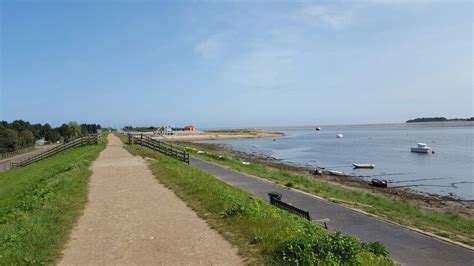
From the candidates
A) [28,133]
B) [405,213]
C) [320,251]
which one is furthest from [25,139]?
[320,251]

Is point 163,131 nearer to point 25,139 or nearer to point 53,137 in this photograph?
point 53,137

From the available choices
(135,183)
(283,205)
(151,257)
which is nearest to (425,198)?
(283,205)

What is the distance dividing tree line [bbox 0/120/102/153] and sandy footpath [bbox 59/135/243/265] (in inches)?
2479

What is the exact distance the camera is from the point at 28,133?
97188 mm

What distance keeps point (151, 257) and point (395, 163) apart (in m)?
45.5

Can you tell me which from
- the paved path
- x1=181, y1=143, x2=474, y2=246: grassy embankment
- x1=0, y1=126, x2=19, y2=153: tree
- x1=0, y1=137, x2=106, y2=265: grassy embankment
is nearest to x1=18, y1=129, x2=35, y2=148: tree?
x1=0, y1=126, x2=19, y2=153: tree

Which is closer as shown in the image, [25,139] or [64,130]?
[25,139]

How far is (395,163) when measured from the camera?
4775cm

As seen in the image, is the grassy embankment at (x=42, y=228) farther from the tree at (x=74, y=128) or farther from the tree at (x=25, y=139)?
the tree at (x=74, y=128)

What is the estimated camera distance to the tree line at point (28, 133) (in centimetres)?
8251

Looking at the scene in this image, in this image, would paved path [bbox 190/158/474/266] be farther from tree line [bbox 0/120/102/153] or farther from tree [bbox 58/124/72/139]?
tree [bbox 58/124/72/139]

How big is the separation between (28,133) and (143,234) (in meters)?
101

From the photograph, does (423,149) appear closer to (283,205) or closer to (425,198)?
(425,198)

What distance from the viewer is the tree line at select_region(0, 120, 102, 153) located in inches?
3248
